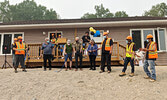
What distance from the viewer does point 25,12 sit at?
4722 cm

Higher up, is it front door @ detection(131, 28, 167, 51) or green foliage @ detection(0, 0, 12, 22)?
green foliage @ detection(0, 0, 12, 22)

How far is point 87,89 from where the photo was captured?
4.50 meters

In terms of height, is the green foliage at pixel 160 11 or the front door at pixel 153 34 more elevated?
the green foliage at pixel 160 11

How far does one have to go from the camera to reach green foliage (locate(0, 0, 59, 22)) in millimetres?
46469

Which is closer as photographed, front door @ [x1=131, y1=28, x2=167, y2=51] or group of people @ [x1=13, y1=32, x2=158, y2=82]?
group of people @ [x1=13, y1=32, x2=158, y2=82]

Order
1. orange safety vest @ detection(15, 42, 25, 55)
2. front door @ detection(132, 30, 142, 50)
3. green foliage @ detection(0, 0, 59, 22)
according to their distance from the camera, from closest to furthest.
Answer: orange safety vest @ detection(15, 42, 25, 55), front door @ detection(132, 30, 142, 50), green foliage @ detection(0, 0, 59, 22)

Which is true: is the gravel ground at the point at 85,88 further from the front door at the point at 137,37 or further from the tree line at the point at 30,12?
the tree line at the point at 30,12

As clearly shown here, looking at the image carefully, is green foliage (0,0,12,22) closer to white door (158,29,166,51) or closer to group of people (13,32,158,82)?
group of people (13,32,158,82)

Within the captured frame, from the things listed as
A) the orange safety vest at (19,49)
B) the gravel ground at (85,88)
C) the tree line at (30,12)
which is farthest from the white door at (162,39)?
the tree line at (30,12)

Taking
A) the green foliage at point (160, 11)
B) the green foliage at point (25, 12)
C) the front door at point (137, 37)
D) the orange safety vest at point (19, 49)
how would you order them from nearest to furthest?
the orange safety vest at point (19, 49), the front door at point (137, 37), the green foliage at point (160, 11), the green foliage at point (25, 12)

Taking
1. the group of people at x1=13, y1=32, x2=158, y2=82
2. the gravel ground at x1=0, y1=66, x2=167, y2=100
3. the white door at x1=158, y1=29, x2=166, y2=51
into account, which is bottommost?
the gravel ground at x1=0, y1=66, x2=167, y2=100

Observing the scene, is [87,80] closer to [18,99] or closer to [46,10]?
[18,99]

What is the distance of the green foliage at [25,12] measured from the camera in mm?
46469

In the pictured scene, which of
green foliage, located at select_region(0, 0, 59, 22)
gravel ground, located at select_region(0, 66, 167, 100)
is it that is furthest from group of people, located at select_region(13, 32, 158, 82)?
green foliage, located at select_region(0, 0, 59, 22)
